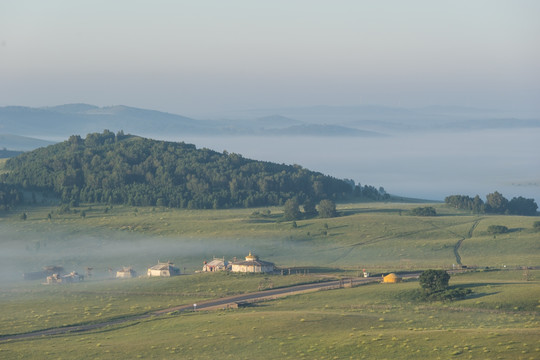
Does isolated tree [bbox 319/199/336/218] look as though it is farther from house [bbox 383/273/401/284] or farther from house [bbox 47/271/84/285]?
house [bbox 383/273/401/284]

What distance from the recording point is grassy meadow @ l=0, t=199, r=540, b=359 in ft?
237

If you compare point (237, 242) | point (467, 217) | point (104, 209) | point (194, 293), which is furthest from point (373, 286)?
point (104, 209)

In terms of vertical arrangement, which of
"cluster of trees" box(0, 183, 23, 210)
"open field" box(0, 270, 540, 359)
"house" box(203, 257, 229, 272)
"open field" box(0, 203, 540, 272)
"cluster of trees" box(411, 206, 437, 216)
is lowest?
"open field" box(0, 270, 540, 359)

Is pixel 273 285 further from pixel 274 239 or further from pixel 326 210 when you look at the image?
pixel 326 210

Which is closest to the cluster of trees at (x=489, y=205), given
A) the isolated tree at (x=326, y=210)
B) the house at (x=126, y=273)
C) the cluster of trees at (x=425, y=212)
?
the cluster of trees at (x=425, y=212)

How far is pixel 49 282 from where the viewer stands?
11819 centimetres

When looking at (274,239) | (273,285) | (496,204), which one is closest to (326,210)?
(274,239)

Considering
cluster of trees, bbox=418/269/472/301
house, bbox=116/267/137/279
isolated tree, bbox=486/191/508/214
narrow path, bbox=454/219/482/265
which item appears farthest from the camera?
isolated tree, bbox=486/191/508/214

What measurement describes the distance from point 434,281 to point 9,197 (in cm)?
12306

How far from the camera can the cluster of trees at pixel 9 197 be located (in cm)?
19000

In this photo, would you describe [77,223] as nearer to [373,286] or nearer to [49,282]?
[49,282]

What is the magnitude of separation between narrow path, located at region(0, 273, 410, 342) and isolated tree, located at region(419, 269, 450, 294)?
1198 cm

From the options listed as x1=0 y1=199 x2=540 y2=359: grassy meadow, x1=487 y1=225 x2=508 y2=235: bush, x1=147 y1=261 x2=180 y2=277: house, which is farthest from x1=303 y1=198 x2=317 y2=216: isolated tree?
x1=147 y1=261 x2=180 y2=277: house

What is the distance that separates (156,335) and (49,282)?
4271 cm
